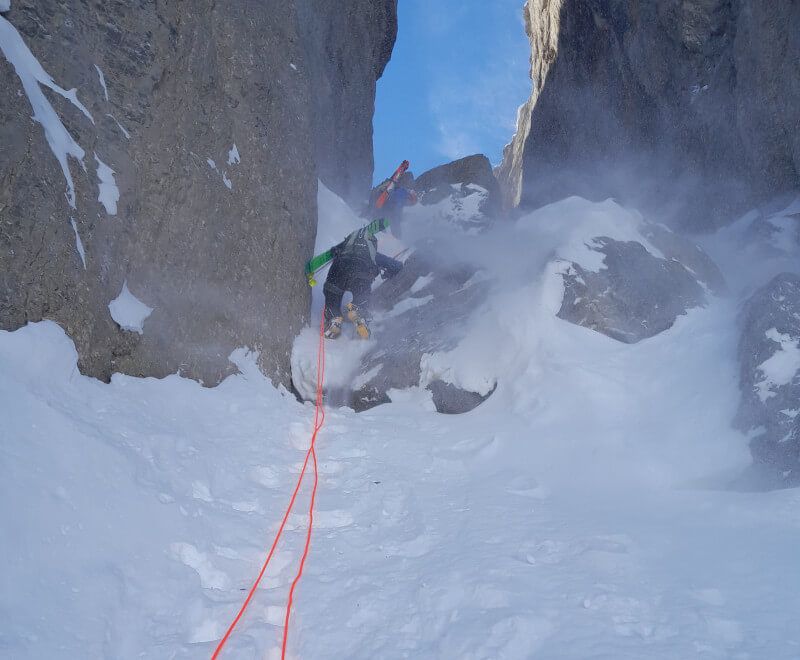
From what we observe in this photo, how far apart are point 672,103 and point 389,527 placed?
1362cm

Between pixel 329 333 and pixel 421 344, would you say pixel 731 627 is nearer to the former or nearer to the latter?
pixel 421 344

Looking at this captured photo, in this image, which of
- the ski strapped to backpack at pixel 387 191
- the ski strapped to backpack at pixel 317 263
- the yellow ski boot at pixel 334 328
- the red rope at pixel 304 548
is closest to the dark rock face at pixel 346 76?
the ski strapped to backpack at pixel 387 191

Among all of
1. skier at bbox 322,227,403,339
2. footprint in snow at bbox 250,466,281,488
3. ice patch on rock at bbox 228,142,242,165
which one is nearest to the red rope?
footprint in snow at bbox 250,466,281,488

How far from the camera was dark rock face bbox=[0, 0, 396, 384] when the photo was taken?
3.89 metres

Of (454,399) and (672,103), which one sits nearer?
(454,399)

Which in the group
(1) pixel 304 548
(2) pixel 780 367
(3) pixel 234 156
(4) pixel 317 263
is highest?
(4) pixel 317 263

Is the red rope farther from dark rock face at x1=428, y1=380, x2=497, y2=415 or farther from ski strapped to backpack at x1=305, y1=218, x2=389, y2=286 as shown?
ski strapped to backpack at x1=305, y1=218, x2=389, y2=286

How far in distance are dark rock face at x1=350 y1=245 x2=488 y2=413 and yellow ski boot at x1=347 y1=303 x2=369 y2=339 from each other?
0.21 meters

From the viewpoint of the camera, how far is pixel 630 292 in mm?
7543

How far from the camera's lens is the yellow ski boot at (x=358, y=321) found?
819cm

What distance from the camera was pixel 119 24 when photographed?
16.6 ft

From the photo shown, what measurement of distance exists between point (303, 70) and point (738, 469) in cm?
844

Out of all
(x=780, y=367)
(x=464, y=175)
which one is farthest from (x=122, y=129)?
(x=464, y=175)

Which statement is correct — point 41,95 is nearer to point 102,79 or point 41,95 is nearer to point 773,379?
point 102,79
